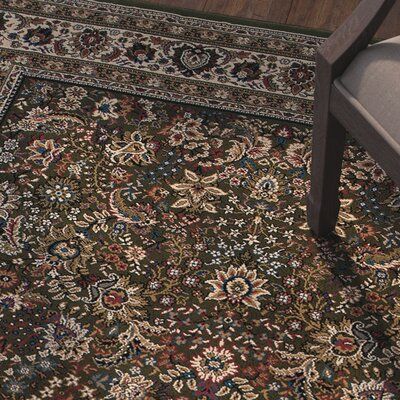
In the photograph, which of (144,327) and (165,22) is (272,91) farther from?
(144,327)

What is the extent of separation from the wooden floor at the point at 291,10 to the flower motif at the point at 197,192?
0.58 metres

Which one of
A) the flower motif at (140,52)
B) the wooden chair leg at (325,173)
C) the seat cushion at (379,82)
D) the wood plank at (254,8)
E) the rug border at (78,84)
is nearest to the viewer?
the seat cushion at (379,82)

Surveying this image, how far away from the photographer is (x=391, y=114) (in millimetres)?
1335

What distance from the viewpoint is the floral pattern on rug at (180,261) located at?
1.57 m

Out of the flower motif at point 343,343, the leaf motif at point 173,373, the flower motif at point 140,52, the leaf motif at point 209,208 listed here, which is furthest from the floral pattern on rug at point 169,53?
the leaf motif at point 173,373

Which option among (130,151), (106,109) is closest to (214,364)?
(130,151)

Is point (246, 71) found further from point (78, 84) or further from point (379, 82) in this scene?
point (379, 82)

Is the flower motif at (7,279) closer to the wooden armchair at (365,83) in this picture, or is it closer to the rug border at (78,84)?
the rug border at (78,84)

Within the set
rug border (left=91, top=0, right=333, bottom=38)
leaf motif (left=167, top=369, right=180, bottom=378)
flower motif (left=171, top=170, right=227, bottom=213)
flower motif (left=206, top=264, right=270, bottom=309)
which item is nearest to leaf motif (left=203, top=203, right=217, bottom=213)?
flower motif (left=171, top=170, right=227, bottom=213)

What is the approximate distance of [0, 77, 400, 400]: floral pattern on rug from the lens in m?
1.57

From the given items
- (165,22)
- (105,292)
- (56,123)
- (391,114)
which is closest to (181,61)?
(165,22)

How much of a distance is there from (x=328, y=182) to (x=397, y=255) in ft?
0.79

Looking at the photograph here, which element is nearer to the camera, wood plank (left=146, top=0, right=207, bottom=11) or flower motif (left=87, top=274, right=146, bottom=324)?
flower motif (left=87, top=274, right=146, bottom=324)

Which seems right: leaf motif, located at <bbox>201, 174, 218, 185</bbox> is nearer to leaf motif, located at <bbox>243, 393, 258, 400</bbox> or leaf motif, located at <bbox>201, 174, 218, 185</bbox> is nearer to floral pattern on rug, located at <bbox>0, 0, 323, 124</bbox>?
floral pattern on rug, located at <bbox>0, 0, 323, 124</bbox>
